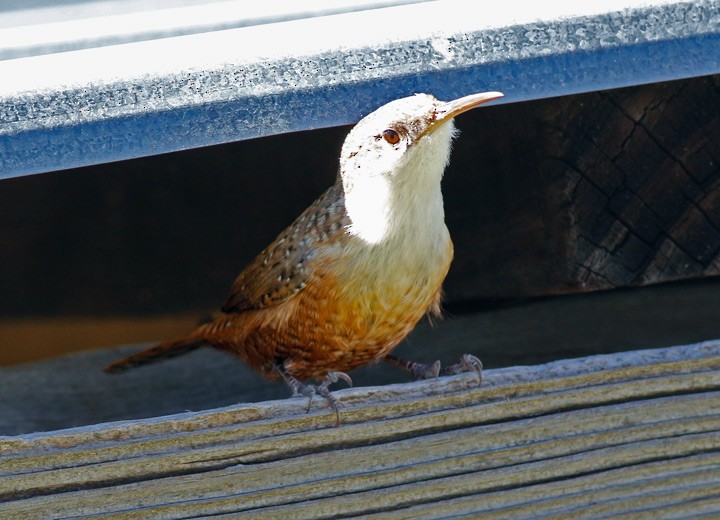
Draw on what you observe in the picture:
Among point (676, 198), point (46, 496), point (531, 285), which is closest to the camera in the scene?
point (46, 496)

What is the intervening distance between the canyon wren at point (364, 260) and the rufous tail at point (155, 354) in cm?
46

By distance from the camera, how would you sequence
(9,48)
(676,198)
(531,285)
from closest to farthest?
(9,48) < (676,198) < (531,285)

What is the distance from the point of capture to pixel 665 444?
257 centimetres

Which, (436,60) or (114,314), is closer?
(436,60)

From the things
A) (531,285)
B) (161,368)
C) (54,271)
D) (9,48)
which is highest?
(9,48)

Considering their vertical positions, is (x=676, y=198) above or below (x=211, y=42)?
below

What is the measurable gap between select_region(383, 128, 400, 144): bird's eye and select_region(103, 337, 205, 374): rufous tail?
127 centimetres

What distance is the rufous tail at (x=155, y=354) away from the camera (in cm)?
359

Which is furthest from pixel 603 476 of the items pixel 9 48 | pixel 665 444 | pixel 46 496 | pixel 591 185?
pixel 9 48

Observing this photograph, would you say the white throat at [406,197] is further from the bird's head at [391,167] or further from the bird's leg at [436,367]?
the bird's leg at [436,367]

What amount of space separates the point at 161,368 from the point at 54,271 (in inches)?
23.9

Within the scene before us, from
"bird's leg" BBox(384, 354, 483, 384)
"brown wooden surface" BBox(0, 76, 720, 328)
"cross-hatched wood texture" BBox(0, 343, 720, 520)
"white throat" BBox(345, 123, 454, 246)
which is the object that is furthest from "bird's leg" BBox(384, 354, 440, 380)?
"cross-hatched wood texture" BBox(0, 343, 720, 520)

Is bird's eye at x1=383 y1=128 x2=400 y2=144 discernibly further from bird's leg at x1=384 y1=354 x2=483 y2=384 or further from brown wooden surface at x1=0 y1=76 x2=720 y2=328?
bird's leg at x1=384 y1=354 x2=483 y2=384

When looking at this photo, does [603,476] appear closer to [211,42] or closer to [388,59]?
[388,59]
